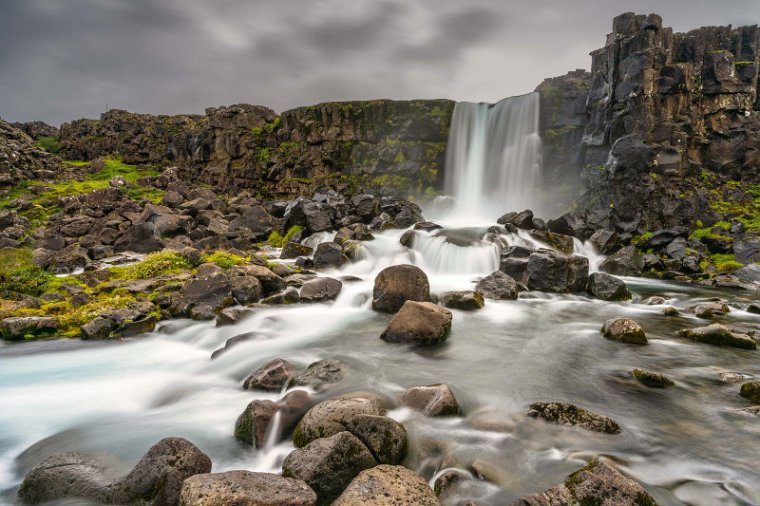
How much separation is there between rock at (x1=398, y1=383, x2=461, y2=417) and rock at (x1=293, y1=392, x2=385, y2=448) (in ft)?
2.91

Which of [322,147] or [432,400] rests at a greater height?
[322,147]

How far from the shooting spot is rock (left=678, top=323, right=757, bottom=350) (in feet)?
29.0

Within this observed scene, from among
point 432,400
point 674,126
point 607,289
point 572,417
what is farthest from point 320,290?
point 674,126

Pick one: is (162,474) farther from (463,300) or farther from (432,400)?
(463,300)

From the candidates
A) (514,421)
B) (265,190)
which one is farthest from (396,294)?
(265,190)

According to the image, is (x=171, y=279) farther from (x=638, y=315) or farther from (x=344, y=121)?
(x=344, y=121)

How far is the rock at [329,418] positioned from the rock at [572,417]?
2304mm

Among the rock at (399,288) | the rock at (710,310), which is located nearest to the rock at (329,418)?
the rock at (399,288)

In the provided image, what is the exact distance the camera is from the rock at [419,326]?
29.7ft

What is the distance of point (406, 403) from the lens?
6.13 metres

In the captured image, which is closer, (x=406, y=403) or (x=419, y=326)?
(x=406, y=403)

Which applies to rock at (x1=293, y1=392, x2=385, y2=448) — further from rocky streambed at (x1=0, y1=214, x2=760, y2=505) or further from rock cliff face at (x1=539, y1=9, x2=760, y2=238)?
rock cliff face at (x1=539, y1=9, x2=760, y2=238)

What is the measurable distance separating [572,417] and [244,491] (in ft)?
13.9

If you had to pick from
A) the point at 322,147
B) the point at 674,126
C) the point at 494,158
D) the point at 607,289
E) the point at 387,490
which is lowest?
the point at 387,490
